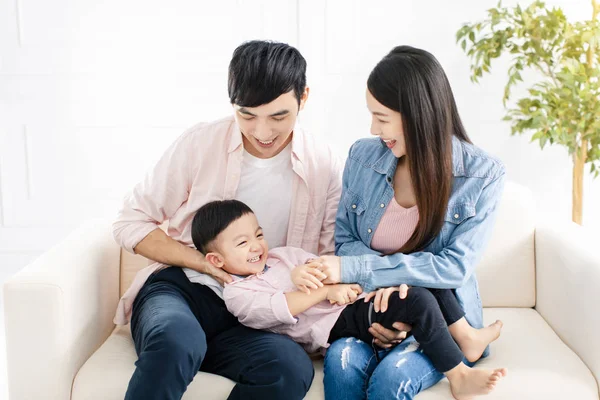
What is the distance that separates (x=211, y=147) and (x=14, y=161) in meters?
2.03

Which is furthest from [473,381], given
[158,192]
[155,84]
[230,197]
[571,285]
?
[155,84]

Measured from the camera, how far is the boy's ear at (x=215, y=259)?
1.89 metres

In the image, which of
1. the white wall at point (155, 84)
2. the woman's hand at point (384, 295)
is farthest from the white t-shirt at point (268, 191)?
the white wall at point (155, 84)

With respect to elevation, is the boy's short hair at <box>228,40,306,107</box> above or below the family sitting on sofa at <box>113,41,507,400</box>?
above

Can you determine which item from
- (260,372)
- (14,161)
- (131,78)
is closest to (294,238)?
(260,372)

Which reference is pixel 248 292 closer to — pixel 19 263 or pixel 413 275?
pixel 413 275

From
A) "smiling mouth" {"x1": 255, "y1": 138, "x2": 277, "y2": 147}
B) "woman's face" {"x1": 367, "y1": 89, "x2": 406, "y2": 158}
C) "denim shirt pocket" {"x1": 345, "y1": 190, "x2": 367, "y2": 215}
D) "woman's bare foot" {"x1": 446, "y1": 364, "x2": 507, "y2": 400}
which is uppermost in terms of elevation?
"woman's face" {"x1": 367, "y1": 89, "x2": 406, "y2": 158}

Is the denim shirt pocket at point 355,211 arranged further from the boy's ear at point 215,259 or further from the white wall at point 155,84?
the white wall at point 155,84

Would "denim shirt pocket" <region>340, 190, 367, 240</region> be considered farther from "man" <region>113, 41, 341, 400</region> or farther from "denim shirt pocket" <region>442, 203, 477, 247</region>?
"denim shirt pocket" <region>442, 203, 477, 247</region>

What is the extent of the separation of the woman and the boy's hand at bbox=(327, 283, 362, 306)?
0.07 ft

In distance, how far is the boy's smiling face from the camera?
1.86m

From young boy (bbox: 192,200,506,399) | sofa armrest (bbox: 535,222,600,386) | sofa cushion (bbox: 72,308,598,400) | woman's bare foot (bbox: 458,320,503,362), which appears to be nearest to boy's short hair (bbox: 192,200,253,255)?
young boy (bbox: 192,200,506,399)

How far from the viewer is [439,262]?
1.78 meters

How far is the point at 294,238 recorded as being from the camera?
2.05 m
